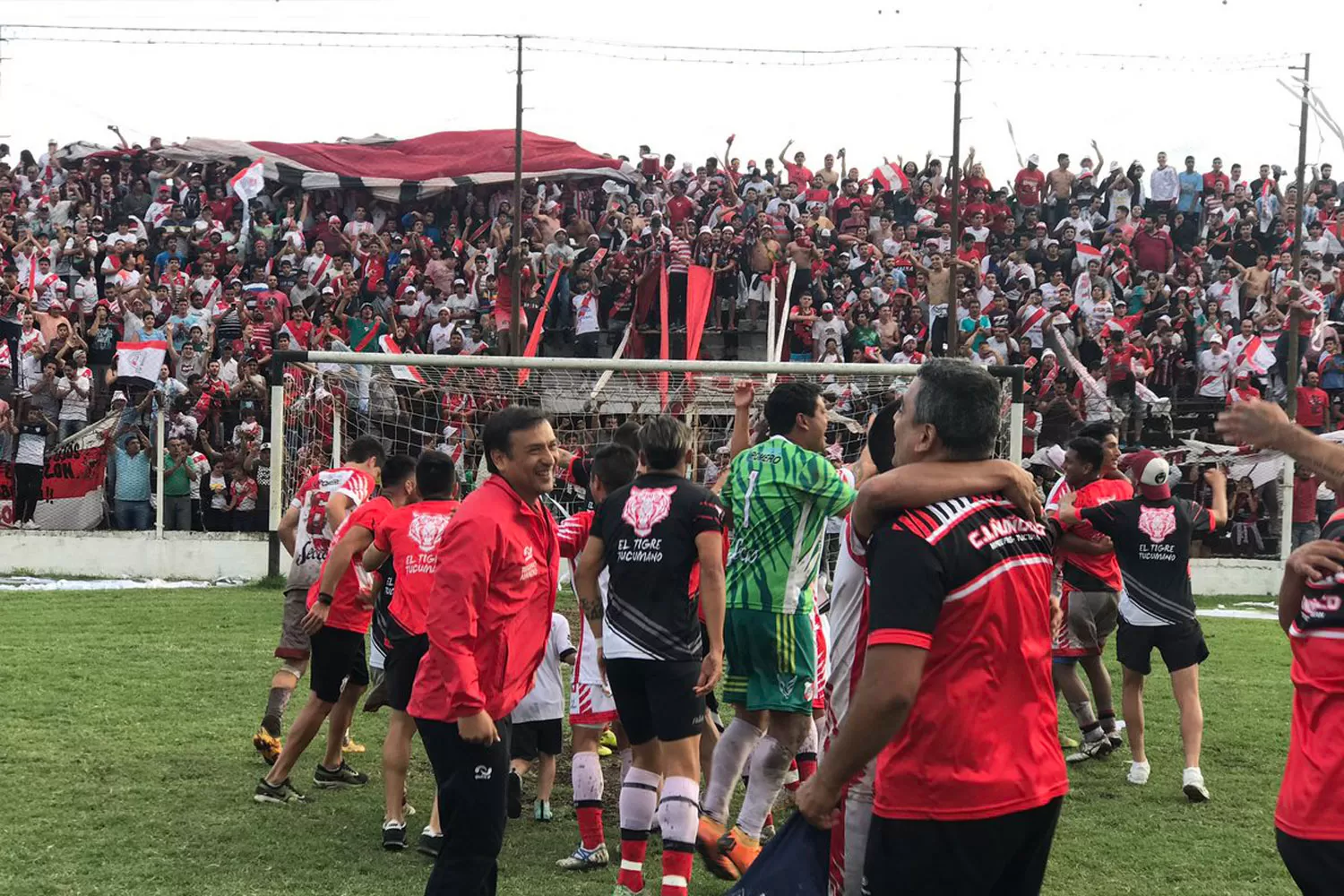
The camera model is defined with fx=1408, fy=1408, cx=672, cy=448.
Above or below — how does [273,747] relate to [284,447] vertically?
below

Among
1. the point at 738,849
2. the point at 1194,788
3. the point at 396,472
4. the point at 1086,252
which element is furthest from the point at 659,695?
the point at 1086,252

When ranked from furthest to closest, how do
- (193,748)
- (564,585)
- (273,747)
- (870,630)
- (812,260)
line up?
(812,260), (564,585), (193,748), (273,747), (870,630)

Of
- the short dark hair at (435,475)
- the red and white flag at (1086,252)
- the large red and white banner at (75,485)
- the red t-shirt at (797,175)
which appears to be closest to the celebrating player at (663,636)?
the short dark hair at (435,475)

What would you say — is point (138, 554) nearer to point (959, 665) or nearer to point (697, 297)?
point (697, 297)

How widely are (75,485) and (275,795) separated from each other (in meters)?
12.3

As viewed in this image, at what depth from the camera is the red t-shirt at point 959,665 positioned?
10.3ft

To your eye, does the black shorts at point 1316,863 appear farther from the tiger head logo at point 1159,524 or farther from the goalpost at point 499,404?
the goalpost at point 499,404

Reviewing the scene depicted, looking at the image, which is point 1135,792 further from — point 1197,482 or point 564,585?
point 1197,482

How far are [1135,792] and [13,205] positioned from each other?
2388cm

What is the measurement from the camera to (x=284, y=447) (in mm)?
15641

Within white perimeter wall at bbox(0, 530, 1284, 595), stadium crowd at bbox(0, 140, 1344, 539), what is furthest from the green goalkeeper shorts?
white perimeter wall at bbox(0, 530, 1284, 595)

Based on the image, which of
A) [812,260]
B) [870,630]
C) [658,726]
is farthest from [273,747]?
[812,260]

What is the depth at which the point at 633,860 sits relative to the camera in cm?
584

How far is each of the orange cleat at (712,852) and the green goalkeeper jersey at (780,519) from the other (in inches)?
38.2
